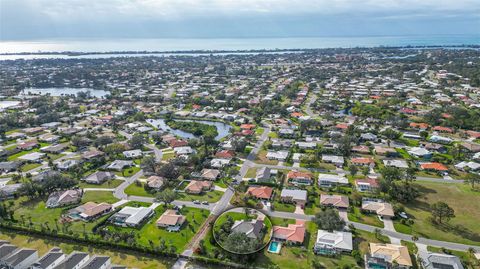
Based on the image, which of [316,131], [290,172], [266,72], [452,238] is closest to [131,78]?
[266,72]

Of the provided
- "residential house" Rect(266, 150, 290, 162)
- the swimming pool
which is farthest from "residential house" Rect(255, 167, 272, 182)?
the swimming pool


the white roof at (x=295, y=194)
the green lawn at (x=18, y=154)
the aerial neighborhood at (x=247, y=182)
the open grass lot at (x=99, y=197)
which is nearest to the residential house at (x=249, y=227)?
the aerial neighborhood at (x=247, y=182)

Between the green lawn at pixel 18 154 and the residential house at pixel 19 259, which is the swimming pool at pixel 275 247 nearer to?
the residential house at pixel 19 259

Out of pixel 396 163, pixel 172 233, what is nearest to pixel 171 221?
pixel 172 233

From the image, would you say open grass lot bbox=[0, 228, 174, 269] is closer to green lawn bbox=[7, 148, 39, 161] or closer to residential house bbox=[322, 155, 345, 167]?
green lawn bbox=[7, 148, 39, 161]

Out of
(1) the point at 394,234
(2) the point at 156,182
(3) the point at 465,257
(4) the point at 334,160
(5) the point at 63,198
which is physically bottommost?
(3) the point at 465,257

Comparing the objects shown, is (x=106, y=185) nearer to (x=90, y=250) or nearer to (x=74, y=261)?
(x=90, y=250)

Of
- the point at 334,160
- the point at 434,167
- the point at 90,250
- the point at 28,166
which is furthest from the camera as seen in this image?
the point at 28,166
